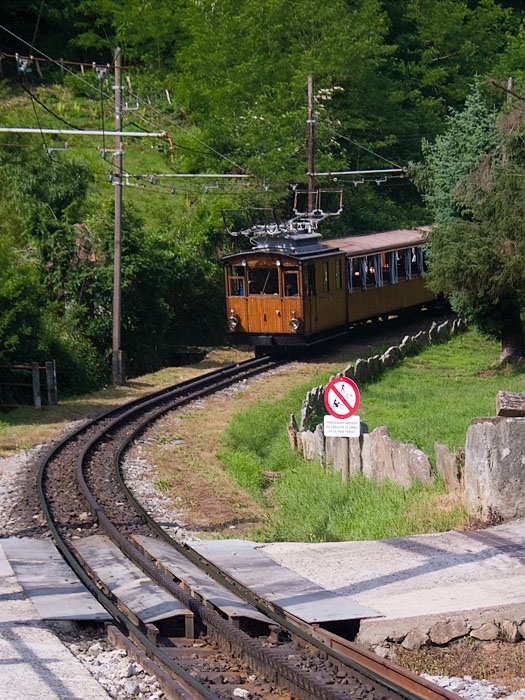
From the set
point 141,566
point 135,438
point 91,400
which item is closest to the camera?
point 141,566

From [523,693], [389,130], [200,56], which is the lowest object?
[523,693]

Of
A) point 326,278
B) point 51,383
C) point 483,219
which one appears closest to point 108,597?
point 51,383

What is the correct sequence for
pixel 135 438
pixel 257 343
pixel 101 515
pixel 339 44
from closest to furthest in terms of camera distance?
pixel 101 515 → pixel 135 438 → pixel 257 343 → pixel 339 44

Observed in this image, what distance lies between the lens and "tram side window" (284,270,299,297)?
27.2 m

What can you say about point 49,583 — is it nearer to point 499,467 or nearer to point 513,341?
point 499,467

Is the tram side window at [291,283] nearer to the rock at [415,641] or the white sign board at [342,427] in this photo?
the white sign board at [342,427]

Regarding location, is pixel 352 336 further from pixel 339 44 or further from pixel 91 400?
pixel 339 44

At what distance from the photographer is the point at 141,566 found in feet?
33.4

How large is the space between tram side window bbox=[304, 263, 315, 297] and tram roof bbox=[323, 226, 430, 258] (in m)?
2.76

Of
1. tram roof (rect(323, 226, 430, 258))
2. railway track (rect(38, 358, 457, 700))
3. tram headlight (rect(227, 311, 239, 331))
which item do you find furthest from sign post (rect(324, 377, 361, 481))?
tram roof (rect(323, 226, 430, 258))

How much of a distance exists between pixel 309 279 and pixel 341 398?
14602 mm

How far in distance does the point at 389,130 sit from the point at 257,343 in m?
23.1

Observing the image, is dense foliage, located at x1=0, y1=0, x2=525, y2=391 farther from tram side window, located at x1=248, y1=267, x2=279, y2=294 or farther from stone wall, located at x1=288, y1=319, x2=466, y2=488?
stone wall, located at x1=288, y1=319, x2=466, y2=488

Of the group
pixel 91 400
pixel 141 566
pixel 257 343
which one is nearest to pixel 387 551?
pixel 141 566
